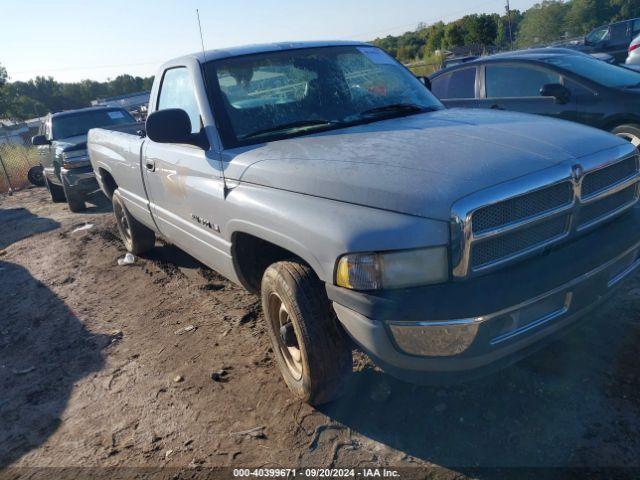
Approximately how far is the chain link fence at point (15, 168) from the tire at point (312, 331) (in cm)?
1466

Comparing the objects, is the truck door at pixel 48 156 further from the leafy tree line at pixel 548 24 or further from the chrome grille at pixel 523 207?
the leafy tree line at pixel 548 24

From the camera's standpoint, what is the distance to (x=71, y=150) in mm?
9227

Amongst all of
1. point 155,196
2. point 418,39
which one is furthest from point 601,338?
point 418,39

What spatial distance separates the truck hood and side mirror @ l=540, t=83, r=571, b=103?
3.25m

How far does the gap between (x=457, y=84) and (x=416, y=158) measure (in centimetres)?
537

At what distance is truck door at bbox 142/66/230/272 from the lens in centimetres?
338

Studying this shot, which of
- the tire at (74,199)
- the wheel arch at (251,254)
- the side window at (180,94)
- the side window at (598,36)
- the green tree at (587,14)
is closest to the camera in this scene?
the wheel arch at (251,254)

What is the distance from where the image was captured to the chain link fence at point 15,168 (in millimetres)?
15109

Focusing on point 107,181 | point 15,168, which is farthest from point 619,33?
point 15,168

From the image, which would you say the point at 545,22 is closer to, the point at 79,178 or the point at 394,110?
the point at 79,178

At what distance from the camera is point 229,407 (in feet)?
10.4

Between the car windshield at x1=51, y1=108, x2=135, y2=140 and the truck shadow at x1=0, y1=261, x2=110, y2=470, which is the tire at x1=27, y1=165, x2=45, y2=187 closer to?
the car windshield at x1=51, y1=108, x2=135, y2=140

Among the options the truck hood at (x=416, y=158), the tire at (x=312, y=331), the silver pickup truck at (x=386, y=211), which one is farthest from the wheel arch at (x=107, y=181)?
the tire at (x=312, y=331)

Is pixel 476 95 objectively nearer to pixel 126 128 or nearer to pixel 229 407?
pixel 126 128
